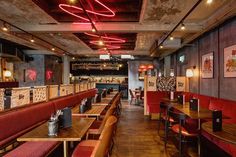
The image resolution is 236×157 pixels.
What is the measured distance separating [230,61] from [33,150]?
5050 millimetres

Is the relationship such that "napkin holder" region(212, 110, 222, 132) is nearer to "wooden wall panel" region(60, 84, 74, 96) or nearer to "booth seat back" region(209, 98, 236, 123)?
"booth seat back" region(209, 98, 236, 123)

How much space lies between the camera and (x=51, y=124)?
306cm

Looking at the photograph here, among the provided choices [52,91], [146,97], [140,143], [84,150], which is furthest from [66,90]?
[84,150]

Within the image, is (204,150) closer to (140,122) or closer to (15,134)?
(140,122)

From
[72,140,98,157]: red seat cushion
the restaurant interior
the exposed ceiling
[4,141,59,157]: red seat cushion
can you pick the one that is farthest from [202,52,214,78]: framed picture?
[4,141,59,157]: red seat cushion

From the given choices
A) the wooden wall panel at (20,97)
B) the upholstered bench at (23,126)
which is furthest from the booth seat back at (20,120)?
the wooden wall panel at (20,97)

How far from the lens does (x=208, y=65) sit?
7.38m

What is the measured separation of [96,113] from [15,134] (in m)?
1.64

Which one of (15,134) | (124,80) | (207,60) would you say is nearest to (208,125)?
(15,134)

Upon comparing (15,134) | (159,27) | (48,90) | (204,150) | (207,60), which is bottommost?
(204,150)

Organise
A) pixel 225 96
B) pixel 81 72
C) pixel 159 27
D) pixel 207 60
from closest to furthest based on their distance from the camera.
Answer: pixel 225 96
pixel 159 27
pixel 207 60
pixel 81 72

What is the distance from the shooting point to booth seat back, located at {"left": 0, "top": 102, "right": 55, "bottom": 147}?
144 inches

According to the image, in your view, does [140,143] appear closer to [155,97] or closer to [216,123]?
[216,123]

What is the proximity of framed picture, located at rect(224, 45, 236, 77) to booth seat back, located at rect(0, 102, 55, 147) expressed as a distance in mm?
4739
